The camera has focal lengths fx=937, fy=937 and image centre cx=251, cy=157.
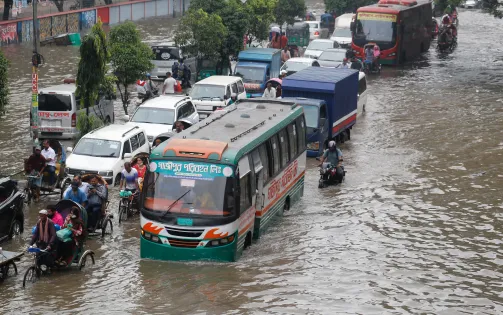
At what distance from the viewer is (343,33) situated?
180ft

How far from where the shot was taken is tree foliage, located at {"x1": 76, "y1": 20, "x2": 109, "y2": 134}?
2870 cm

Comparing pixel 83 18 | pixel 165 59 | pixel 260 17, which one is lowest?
pixel 165 59

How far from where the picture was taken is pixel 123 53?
31578 mm

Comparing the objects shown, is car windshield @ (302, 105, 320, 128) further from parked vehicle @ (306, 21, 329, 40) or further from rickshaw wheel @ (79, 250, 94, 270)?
parked vehicle @ (306, 21, 329, 40)

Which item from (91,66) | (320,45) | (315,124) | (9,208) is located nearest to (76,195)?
(9,208)

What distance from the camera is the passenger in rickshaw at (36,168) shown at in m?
22.7

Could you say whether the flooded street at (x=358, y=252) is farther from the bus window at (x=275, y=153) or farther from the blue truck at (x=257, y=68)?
the blue truck at (x=257, y=68)

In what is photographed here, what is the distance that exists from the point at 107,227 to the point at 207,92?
1400 centimetres

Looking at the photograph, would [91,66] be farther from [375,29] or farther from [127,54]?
[375,29]

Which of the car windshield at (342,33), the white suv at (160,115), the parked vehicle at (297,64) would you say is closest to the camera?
the white suv at (160,115)

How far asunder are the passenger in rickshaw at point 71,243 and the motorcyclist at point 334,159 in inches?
363

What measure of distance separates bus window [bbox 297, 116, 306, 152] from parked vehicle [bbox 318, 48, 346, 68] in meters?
20.1

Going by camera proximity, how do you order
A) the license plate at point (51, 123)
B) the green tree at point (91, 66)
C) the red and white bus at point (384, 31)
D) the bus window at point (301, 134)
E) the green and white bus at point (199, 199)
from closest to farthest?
1. the green and white bus at point (199, 199)
2. the bus window at point (301, 134)
3. the green tree at point (91, 66)
4. the license plate at point (51, 123)
5. the red and white bus at point (384, 31)

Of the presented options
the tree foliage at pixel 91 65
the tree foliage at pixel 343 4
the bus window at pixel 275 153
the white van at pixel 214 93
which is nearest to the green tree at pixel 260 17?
the white van at pixel 214 93
